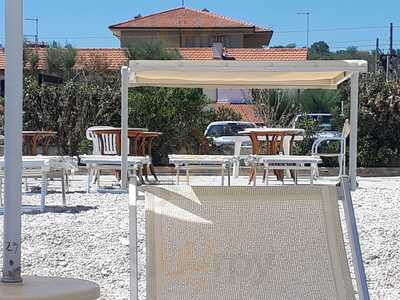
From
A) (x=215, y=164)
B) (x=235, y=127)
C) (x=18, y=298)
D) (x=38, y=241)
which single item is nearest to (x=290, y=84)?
(x=215, y=164)

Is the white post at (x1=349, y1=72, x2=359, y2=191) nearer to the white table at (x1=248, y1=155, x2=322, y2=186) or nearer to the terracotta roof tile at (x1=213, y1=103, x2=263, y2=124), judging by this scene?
the white table at (x1=248, y1=155, x2=322, y2=186)

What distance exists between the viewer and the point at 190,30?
50781 millimetres

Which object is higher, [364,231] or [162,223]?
[162,223]

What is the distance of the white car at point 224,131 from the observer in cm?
1809

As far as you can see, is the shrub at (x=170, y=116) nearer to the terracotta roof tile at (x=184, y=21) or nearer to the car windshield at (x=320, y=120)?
the car windshield at (x=320, y=120)

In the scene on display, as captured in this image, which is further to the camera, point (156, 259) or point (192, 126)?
point (192, 126)

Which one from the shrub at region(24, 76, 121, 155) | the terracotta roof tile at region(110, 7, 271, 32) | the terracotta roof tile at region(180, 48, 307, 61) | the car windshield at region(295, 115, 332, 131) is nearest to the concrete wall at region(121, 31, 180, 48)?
the terracotta roof tile at region(110, 7, 271, 32)

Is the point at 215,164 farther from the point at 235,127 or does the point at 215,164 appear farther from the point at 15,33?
the point at 235,127

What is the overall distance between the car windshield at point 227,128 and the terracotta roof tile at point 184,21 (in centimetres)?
2911

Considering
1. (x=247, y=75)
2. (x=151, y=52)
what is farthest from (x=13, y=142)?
(x=151, y=52)

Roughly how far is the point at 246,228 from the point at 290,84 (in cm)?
736

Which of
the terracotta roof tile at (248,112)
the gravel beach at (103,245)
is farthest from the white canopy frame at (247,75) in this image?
the terracotta roof tile at (248,112)

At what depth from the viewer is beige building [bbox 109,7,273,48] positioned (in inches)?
1961

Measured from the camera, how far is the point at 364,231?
6656 mm
